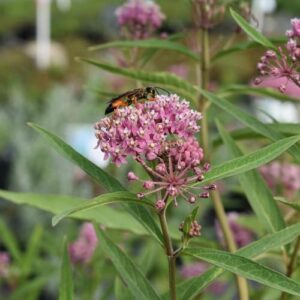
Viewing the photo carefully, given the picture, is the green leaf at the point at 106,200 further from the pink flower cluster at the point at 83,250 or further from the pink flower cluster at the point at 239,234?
the pink flower cluster at the point at 83,250

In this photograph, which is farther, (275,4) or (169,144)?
(275,4)

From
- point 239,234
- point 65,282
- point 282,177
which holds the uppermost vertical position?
point 282,177

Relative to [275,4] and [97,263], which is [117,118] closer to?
[97,263]

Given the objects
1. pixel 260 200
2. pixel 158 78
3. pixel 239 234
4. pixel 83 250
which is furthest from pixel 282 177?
pixel 260 200

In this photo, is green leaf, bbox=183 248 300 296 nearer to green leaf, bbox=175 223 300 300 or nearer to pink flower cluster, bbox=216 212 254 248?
green leaf, bbox=175 223 300 300

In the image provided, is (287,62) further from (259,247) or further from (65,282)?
(65,282)

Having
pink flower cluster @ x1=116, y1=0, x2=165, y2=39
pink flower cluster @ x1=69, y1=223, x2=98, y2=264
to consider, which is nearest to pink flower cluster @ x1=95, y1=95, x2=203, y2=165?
pink flower cluster @ x1=116, y1=0, x2=165, y2=39

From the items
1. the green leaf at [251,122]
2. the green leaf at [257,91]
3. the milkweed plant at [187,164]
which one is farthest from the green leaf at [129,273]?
the green leaf at [257,91]

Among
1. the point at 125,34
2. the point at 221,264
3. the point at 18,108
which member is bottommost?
the point at 221,264

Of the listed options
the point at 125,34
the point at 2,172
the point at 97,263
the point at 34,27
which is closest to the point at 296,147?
the point at 125,34
